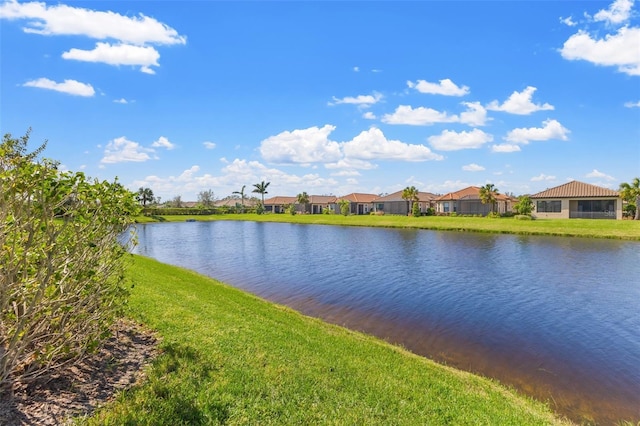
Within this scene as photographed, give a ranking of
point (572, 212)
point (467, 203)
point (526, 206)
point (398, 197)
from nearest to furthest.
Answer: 1. point (572, 212)
2. point (526, 206)
3. point (467, 203)
4. point (398, 197)

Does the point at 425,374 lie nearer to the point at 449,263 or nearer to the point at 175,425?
the point at 175,425

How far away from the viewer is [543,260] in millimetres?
25062

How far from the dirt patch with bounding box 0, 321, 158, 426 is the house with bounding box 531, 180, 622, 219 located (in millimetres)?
57588

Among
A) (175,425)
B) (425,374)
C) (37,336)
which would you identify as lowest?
(425,374)

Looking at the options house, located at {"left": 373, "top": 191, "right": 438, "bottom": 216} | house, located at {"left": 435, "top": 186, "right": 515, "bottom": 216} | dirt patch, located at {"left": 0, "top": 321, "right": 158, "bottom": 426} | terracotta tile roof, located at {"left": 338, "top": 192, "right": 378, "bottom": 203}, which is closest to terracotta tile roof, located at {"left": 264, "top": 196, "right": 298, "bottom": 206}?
terracotta tile roof, located at {"left": 338, "top": 192, "right": 378, "bottom": 203}

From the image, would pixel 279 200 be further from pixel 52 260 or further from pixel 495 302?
pixel 52 260

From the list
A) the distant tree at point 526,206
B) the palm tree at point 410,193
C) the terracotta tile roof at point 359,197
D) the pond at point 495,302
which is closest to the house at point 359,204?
the terracotta tile roof at point 359,197

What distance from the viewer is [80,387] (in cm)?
496

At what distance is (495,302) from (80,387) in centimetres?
1526

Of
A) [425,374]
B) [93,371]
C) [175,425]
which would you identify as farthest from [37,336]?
[425,374]

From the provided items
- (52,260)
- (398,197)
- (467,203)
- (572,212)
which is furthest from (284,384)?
(398,197)

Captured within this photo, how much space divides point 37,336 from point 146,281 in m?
7.67

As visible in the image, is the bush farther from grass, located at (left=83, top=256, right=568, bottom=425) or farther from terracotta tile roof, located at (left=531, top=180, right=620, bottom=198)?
terracotta tile roof, located at (left=531, top=180, right=620, bottom=198)

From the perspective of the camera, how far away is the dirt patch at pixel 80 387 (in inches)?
168
